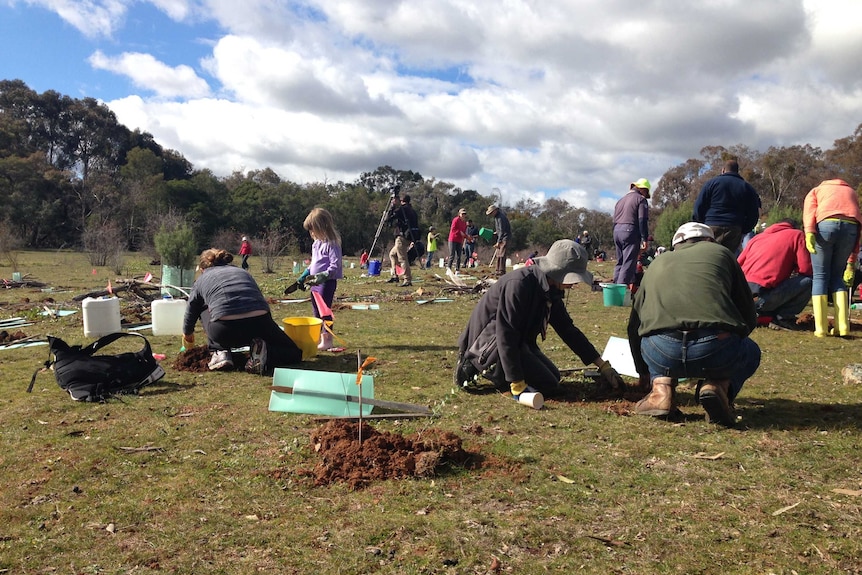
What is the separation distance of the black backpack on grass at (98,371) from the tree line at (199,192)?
2567 cm

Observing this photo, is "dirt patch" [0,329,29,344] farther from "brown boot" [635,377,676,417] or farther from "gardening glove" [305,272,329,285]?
"brown boot" [635,377,676,417]

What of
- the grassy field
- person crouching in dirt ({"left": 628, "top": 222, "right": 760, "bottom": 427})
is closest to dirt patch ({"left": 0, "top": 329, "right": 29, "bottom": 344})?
the grassy field

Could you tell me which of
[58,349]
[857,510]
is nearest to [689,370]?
[857,510]

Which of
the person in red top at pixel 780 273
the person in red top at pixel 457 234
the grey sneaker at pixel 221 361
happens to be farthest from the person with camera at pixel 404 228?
the grey sneaker at pixel 221 361

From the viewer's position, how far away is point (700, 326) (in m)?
3.98

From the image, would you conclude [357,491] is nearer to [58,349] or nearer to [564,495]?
[564,495]

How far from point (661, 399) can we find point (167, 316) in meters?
6.62

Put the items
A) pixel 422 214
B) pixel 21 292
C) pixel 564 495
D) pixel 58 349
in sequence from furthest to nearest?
1. pixel 422 214
2. pixel 21 292
3. pixel 58 349
4. pixel 564 495

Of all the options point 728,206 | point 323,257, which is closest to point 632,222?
point 728,206

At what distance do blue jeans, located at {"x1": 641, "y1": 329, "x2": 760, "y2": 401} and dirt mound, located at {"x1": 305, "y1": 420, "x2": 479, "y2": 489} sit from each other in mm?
1467

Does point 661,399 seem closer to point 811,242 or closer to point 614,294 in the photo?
point 811,242

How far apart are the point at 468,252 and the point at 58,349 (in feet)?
60.6

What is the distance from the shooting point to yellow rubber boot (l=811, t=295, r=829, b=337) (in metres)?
7.45

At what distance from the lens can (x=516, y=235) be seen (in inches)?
1950
